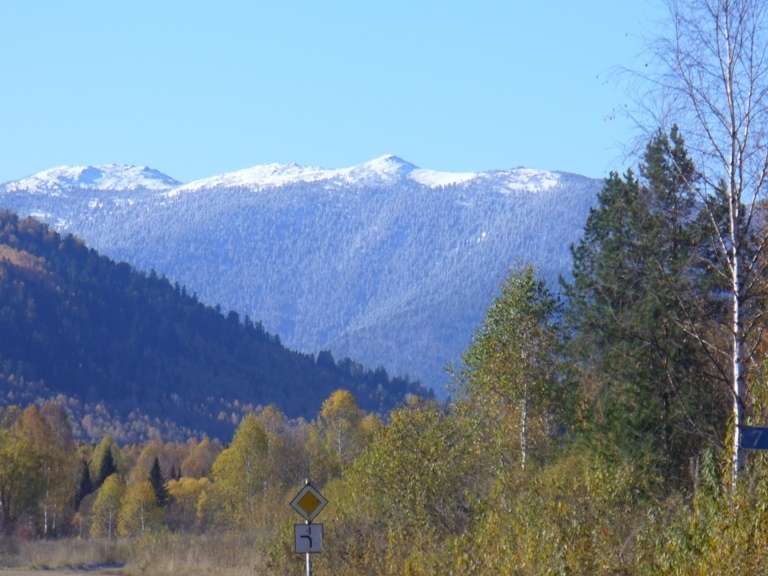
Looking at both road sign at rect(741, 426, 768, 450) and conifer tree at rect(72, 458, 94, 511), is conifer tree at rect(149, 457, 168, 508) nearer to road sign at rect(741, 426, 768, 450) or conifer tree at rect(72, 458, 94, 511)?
conifer tree at rect(72, 458, 94, 511)

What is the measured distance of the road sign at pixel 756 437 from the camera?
11.4 meters

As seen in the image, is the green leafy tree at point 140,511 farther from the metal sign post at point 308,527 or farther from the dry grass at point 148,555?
the metal sign post at point 308,527

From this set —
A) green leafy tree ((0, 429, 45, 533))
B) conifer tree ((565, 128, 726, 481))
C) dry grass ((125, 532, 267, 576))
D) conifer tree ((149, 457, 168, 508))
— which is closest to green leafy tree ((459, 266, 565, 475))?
conifer tree ((565, 128, 726, 481))

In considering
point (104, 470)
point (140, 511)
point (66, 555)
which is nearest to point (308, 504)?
point (66, 555)

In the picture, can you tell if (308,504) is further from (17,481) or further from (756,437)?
(17,481)

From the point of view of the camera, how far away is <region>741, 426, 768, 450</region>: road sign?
11.4 meters

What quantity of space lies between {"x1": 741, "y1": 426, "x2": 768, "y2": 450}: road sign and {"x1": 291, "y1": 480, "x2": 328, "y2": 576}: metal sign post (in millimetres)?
10565

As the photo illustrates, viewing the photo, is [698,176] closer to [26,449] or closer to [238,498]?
[26,449]

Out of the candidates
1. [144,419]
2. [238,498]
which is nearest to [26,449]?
[238,498]

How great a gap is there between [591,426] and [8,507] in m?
51.1

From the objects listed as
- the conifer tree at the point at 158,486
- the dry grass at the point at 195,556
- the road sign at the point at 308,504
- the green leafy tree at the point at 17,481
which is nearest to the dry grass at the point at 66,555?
the dry grass at the point at 195,556

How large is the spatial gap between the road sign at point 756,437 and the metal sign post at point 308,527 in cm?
1057

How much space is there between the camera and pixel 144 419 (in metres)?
199

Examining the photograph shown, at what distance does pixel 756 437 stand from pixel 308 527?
1106cm
